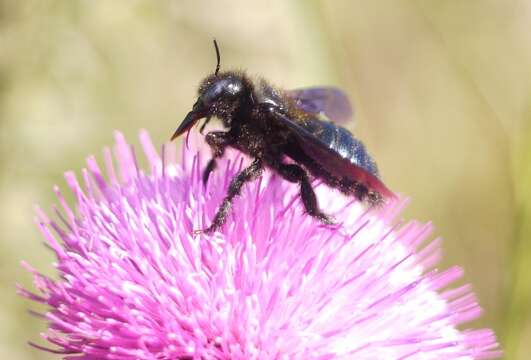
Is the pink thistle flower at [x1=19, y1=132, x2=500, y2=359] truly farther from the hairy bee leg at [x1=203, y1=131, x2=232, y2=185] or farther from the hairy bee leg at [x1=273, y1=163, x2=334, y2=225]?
the hairy bee leg at [x1=203, y1=131, x2=232, y2=185]

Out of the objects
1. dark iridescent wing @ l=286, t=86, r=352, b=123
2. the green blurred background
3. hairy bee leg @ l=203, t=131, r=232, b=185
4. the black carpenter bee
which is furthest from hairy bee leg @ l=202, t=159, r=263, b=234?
the green blurred background

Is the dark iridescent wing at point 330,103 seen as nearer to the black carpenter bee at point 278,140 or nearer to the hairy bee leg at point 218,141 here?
the black carpenter bee at point 278,140

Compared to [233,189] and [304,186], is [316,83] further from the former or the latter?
[233,189]

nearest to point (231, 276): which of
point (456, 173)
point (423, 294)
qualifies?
point (423, 294)

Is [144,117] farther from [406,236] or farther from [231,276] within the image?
[231,276]

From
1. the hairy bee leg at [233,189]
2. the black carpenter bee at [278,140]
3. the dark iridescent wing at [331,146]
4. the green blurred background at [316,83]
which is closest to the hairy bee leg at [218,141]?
the black carpenter bee at [278,140]

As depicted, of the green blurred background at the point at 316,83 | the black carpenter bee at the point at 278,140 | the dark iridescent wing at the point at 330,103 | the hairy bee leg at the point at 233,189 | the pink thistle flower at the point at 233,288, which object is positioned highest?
the green blurred background at the point at 316,83

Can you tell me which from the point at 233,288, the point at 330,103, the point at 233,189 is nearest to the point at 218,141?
the point at 233,189
